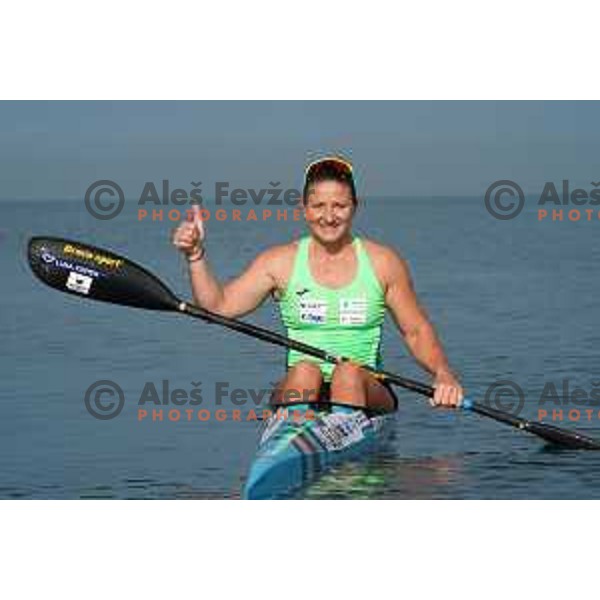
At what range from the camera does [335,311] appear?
988 centimetres

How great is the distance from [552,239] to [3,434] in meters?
24.4

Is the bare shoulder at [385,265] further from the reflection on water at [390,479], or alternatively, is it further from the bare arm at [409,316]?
the reflection on water at [390,479]

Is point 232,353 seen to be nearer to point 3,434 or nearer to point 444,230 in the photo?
point 3,434

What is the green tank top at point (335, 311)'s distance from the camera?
985 cm

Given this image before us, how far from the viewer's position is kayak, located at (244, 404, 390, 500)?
28.9 ft

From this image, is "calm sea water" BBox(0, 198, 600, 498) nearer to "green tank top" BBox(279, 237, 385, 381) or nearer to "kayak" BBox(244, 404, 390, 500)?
"kayak" BBox(244, 404, 390, 500)

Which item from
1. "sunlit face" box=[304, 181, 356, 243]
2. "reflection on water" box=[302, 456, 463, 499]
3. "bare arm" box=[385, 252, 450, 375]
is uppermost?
"sunlit face" box=[304, 181, 356, 243]

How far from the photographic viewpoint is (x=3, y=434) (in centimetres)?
1078

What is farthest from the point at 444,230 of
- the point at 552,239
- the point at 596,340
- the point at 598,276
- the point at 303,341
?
the point at 303,341

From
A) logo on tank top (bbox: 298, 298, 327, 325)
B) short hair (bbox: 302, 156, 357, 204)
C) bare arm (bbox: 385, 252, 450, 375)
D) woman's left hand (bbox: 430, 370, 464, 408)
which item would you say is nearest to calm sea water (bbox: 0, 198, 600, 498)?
woman's left hand (bbox: 430, 370, 464, 408)

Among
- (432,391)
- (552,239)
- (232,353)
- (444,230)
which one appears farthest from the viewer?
(444,230)

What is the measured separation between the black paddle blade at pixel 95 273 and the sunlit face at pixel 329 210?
0.97m

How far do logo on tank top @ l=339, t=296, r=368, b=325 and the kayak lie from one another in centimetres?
48

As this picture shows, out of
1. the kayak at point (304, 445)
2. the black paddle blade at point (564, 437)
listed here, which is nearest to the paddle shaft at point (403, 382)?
the black paddle blade at point (564, 437)
